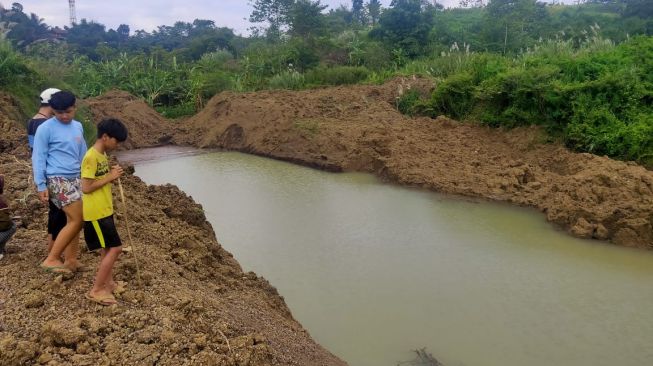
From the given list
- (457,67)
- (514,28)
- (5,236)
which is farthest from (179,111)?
(5,236)

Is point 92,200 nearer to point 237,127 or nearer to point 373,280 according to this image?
point 373,280

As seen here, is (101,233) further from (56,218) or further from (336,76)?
(336,76)

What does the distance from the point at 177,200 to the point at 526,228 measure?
3967mm

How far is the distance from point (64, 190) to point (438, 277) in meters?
3.21

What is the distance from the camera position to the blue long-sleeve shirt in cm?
299

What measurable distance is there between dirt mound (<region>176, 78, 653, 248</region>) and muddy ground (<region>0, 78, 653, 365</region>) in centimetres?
2

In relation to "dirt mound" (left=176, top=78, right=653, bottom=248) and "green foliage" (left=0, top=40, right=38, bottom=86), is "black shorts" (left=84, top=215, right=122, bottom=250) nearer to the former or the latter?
"dirt mound" (left=176, top=78, right=653, bottom=248)

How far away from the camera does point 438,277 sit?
4941mm

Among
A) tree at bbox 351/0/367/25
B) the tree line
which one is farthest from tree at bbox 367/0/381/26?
the tree line

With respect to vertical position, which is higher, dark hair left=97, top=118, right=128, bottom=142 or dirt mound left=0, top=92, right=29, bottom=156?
dark hair left=97, top=118, right=128, bottom=142

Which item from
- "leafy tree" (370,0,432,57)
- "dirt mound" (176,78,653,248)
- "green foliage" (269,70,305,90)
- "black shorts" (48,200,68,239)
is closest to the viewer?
"black shorts" (48,200,68,239)

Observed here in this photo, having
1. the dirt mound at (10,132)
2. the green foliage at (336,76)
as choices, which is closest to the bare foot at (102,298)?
the dirt mound at (10,132)

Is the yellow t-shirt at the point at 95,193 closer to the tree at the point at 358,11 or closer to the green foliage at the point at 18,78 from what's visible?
the green foliage at the point at 18,78

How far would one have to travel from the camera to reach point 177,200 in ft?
17.1
